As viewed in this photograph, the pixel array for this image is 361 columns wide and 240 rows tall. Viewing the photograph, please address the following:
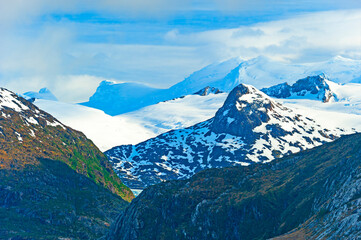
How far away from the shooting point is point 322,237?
198 m

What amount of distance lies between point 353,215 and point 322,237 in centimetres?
1343

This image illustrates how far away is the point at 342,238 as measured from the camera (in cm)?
18438

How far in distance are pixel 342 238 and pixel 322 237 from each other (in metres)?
14.3

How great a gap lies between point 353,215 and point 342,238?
35.9 ft

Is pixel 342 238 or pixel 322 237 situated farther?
pixel 322 237

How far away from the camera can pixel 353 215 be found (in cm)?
19175
